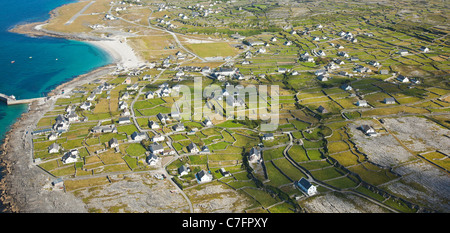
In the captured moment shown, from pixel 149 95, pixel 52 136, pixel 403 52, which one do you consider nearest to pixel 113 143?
pixel 52 136

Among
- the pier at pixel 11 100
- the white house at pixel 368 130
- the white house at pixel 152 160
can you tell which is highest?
the pier at pixel 11 100

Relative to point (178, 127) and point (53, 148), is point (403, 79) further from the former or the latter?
point (53, 148)

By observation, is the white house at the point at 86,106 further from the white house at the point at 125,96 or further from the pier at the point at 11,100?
the pier at the point at 11,100

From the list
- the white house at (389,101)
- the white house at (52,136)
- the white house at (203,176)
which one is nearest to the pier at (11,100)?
the white house at (52,136)

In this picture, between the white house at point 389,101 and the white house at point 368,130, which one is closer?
the white house at point 368,130

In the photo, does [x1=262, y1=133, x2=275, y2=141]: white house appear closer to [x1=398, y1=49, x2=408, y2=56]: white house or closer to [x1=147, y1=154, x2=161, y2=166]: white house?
[x1=147, y1=154, x2=161, y2=166]: white house

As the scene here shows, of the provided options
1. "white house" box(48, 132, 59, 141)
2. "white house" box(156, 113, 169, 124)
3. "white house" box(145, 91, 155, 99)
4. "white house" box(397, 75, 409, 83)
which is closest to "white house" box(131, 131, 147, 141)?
"white house" box(156, 113, 169, 124)
